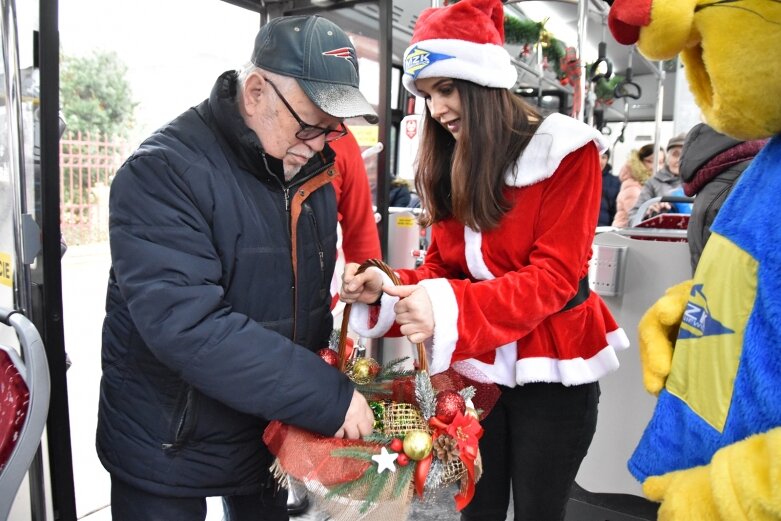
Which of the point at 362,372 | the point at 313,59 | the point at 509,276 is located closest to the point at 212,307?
the point at 362,372

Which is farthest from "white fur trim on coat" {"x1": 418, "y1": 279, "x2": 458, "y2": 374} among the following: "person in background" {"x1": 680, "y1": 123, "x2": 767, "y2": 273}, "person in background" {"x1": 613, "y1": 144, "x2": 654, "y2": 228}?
"person in background" {"x1": 613, "y1": 144, "x2": 654, "y2": 228}

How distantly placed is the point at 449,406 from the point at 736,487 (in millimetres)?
467

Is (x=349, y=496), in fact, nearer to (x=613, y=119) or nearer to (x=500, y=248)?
(x=500, y=248)

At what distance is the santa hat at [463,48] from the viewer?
130 cm

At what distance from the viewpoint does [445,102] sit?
1.36 meters

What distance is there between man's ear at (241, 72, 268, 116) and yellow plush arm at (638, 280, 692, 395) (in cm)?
84

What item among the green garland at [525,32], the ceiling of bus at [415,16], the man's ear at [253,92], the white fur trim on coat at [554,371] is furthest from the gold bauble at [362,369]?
the green garland at [525,32]

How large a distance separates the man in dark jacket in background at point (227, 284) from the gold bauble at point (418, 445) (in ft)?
0.44

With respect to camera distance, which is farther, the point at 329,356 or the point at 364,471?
the point at 329,356

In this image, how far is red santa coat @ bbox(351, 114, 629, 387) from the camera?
3.94 feet

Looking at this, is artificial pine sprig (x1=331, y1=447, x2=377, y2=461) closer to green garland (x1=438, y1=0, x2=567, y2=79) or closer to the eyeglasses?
the eyeglasses

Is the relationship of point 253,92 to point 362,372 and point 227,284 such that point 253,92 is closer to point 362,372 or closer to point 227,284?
point 227,284

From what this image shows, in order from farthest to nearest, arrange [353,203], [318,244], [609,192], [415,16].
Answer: [609,192] < [415,16] < [353,203] < [318,244]

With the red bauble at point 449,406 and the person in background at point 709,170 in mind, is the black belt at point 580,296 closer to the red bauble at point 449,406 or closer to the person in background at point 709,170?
the red bauble at point 449,406
